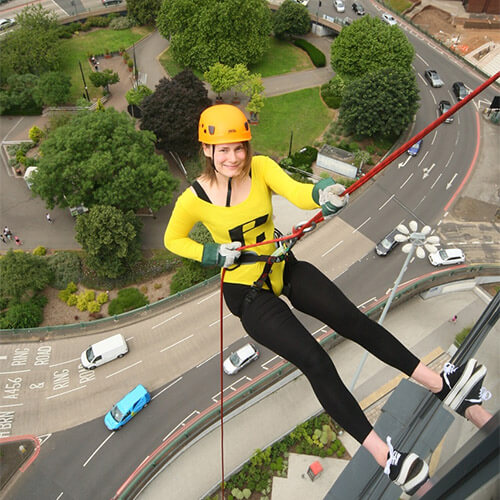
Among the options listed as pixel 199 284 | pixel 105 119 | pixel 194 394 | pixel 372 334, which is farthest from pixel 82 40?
pixel 372 334

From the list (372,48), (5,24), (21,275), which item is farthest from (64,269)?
(5,24)

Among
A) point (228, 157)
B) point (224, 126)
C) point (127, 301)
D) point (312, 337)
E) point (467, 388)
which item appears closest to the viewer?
point (467, 388)

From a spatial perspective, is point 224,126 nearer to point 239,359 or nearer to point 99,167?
point 239,359

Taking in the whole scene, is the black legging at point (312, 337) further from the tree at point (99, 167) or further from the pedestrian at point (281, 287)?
the tree at point (99, 167)

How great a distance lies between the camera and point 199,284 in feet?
78.8

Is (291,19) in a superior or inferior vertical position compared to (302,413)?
superior

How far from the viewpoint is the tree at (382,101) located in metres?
31.8

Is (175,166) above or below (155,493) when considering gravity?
above

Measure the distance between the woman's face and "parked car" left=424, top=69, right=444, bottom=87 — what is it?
39600 millimetres

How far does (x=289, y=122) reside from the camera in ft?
121

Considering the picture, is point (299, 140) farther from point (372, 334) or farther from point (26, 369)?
point (372, 334)

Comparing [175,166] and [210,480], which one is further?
[175,166]

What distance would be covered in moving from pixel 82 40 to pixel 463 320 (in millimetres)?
46779

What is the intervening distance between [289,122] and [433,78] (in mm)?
15726
